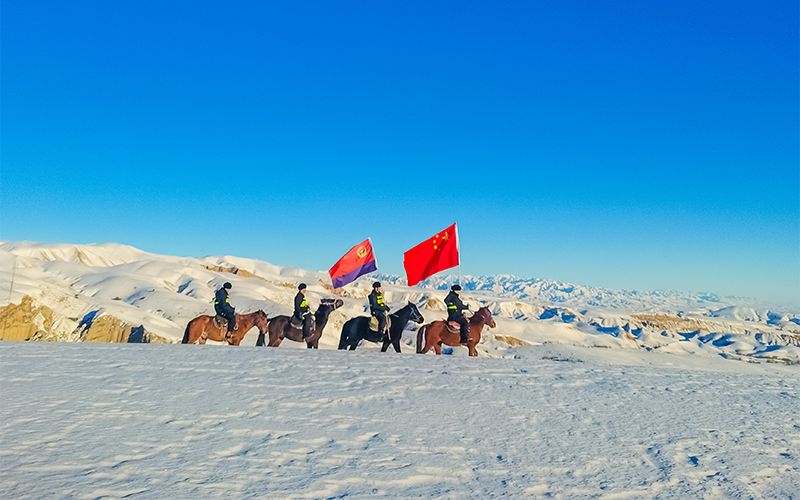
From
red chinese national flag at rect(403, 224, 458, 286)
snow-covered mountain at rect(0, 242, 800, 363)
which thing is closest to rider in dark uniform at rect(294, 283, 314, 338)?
red chinese national flag at rect(403, 224, 458, 286)

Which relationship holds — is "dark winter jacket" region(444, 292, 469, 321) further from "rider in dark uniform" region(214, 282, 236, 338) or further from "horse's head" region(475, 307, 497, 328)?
"rider in dark uniform" region(214, 282, 236, 338)

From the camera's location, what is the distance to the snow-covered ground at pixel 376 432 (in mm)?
5207

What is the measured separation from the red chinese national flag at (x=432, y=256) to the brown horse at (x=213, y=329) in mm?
5554

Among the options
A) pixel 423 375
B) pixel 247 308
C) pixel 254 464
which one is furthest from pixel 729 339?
pixel 254 464

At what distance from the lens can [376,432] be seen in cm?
689

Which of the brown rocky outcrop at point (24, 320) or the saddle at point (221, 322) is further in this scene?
the brown rocky outcrop at point (24, 320)

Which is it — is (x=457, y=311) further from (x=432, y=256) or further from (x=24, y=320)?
(x=24, y=320)

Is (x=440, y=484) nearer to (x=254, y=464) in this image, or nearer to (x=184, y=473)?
(x=254, y=464)

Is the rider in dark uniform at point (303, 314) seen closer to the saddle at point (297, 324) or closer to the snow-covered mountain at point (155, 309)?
the saddle at point (297, 324)

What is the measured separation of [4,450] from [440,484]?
A: 5.04 m

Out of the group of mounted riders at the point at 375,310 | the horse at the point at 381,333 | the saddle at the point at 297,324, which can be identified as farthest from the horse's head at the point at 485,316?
the saddle at the point at 297,324

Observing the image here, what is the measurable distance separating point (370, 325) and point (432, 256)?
A: 144 inches

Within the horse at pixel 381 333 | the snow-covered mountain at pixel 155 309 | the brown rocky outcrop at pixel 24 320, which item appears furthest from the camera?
the snow-covered mountain at pixel 155 309

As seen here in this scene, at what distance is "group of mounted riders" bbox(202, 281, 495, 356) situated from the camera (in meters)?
15.2
